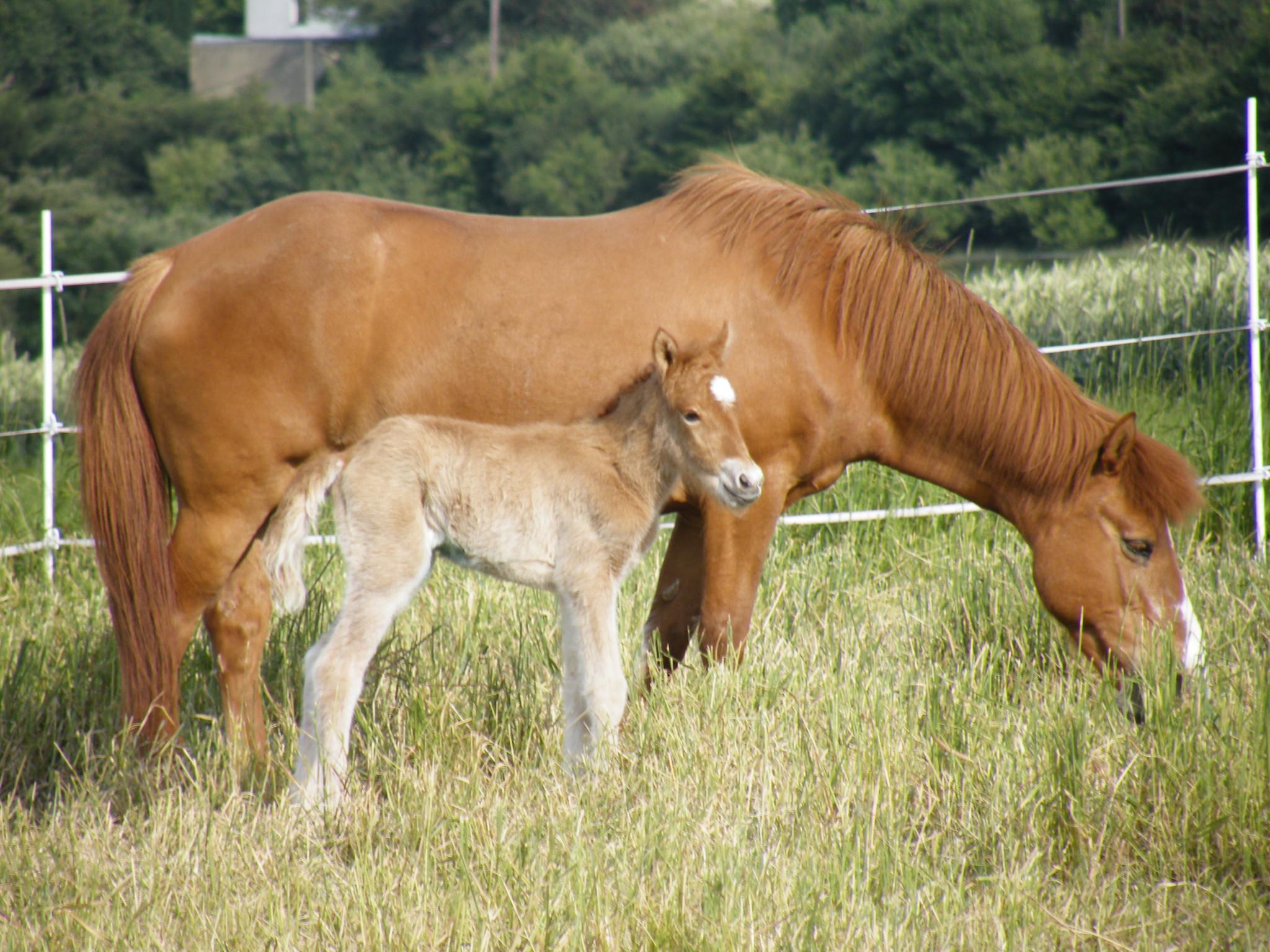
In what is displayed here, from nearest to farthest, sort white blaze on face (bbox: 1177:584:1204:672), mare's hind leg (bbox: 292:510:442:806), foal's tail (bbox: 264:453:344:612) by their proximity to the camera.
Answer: mare's hind leg (bbox: 292:510:442:806), foal's tail (bbox: 264:453:344:612), white blaze on face (bbox: 1177:584:1204:672)

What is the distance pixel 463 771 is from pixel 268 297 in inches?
60.8

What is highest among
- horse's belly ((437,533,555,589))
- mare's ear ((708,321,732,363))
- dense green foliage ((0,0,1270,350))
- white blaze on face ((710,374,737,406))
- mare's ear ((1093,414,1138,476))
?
mare's ear ((708,321,732,363))

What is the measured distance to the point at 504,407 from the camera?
352cm

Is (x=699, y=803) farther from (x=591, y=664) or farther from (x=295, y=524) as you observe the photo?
(x=295, y=524)

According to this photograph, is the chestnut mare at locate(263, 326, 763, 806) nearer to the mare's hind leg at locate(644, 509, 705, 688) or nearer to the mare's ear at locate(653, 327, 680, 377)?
the mare's ear at locate(653, 327, 680, 377)

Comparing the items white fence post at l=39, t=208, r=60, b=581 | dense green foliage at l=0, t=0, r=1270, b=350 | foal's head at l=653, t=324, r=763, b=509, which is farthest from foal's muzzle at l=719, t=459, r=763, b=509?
dense green foliage at l=0, t=0, r=1270, b=350

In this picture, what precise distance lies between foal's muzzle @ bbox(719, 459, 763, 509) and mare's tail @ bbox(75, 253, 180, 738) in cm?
170

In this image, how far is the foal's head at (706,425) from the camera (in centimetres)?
308

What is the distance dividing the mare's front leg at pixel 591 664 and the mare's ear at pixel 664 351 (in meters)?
0.61

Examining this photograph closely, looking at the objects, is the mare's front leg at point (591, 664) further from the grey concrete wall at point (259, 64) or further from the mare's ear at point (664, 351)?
the grey concrete wall at point (259, 64)

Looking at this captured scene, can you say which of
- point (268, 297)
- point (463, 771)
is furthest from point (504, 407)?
point (463, 771)

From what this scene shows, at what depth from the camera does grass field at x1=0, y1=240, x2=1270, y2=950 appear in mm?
2605

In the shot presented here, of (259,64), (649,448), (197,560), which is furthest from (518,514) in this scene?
(259,64)

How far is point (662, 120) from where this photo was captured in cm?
4553
